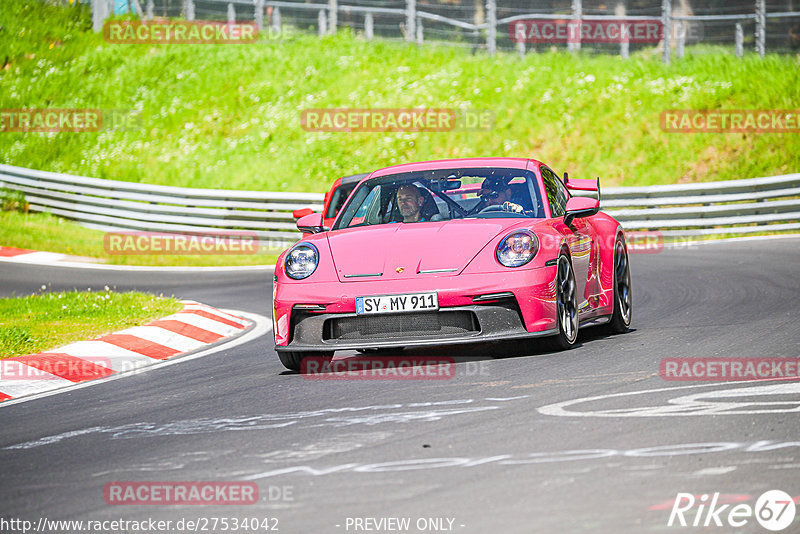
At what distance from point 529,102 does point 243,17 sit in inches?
303

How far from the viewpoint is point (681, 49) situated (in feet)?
81.4

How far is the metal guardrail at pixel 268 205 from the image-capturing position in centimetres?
1895

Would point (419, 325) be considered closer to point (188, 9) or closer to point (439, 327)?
point (439, 327)

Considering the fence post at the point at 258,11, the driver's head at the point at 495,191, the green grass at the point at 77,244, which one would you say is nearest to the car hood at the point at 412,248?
the driver's head at the point at 495,191

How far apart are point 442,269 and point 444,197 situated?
120 cm

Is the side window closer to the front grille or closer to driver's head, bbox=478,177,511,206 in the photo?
driver's head, bbox=478,177,511,206

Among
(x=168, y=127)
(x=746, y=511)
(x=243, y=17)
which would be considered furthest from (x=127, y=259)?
(x=746, y=511)

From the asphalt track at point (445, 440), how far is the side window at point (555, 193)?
100 centimetres

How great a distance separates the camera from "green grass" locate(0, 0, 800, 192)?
77.5ft
